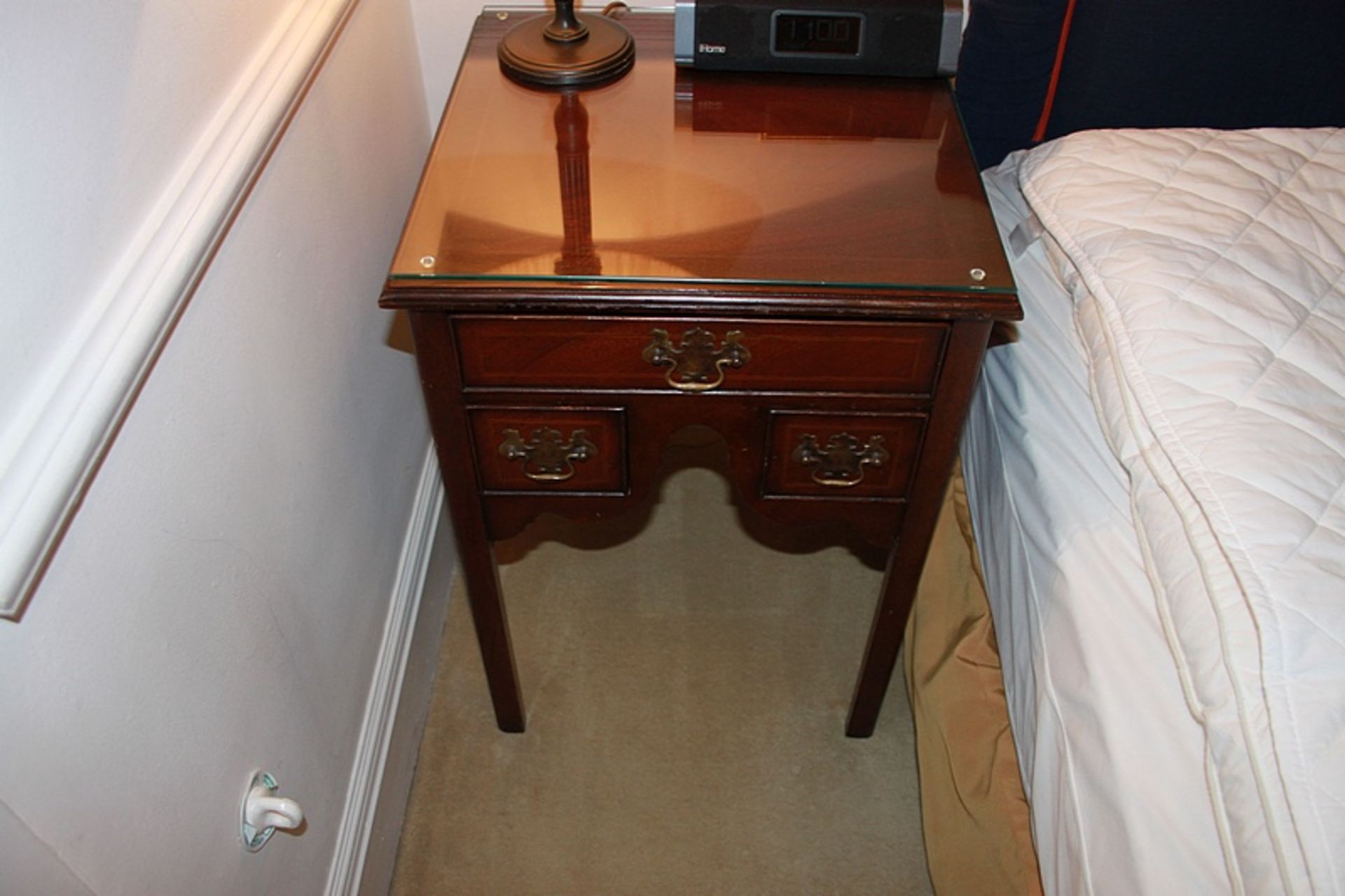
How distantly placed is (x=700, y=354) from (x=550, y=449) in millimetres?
177

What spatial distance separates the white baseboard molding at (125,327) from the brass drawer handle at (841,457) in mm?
524

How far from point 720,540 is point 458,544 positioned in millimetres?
548

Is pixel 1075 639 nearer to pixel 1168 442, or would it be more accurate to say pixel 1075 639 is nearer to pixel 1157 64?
pixel 1168 442

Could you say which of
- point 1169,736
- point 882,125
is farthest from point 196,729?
point 882,125

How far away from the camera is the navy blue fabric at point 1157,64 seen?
3.54 ft

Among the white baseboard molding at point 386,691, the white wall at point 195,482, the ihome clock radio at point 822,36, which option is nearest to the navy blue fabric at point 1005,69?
the ihome clock radio at point 822,36

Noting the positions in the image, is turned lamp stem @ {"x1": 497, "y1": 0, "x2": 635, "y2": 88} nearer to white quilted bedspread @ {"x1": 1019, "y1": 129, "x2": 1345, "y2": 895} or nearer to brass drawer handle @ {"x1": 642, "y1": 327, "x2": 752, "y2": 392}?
brass drawer handle @ {"x1": 642, "y1": 327, "x2": 752, "y2": 392}

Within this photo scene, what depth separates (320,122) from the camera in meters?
0.96

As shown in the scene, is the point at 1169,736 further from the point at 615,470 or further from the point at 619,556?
the point at 619,556

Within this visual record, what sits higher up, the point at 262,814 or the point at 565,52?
the point at 565,52

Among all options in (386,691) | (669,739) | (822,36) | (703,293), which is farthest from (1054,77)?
(386,691)

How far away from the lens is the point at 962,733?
3.43 ft

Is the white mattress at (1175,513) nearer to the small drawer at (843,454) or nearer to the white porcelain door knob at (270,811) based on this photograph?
the small drawer at (843,454)

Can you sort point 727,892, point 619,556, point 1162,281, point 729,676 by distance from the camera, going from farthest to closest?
1. point 619,556
2. point 729,676
3. point 727,892
4. point 1162,281
